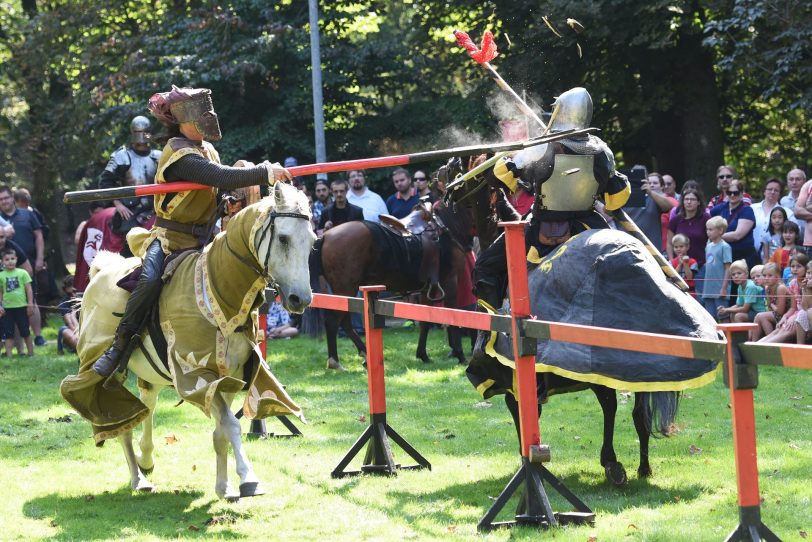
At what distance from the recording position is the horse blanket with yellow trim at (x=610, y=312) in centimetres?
654

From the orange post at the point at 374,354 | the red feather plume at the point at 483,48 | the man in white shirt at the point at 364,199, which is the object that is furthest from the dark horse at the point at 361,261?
the orange post at the point at 374,354

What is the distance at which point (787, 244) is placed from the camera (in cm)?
1176

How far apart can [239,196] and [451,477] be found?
225cm

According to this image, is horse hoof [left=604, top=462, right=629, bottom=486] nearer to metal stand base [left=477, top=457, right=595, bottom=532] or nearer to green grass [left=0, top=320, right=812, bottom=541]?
green grass [left=0, top=320, right=812, bottom=541]

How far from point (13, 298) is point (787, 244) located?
9052mm

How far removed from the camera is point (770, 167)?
2038 cm

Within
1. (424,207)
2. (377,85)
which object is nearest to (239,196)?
(424,207)

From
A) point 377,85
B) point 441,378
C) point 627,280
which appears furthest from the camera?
point 377,85

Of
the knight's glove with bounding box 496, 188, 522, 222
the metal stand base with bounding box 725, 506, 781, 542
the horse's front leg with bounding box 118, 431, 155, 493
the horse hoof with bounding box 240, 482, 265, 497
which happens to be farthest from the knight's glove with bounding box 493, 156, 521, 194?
the metal stand base with bounding box 725, 506, 781, 542

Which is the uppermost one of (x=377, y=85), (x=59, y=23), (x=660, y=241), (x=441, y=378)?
(x=59, y=23)

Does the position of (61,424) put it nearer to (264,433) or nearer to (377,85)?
(264,433)

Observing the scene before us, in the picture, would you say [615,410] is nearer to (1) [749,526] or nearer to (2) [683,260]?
(1) [749,526]

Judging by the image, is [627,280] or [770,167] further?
[770,167]

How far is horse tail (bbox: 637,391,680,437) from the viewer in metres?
7.05
